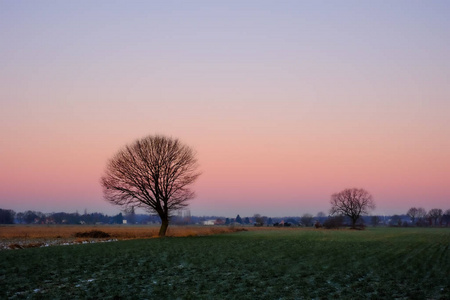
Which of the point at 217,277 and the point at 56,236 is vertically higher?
the point at 56,236

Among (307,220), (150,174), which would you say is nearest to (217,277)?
(150,174)

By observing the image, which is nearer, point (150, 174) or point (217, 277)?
point (217, 277)

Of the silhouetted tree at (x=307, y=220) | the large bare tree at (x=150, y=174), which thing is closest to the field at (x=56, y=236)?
the large bare tree at (x=150, y=174)

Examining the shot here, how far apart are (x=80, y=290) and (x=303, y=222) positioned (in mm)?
165407

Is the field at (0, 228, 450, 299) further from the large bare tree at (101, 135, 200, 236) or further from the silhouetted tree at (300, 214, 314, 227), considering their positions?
the silhouetted tree at (300, 214, 314, 227)

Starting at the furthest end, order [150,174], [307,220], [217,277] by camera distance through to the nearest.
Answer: [307,220], [150,174], [217,277]

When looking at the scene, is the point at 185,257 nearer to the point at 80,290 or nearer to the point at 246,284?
the point at 246,284

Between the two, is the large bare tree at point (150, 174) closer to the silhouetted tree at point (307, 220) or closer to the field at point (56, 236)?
the field at point (56, 236)

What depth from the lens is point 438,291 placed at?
1691cm

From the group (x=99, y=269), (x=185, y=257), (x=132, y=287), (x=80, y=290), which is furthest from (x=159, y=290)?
(x=185, y=257)

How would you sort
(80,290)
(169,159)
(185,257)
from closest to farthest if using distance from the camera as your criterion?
(80,290)
(185,257)
(169,159)

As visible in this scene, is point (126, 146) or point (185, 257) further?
point (126, 146)

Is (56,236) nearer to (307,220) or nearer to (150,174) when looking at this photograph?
(150,174)

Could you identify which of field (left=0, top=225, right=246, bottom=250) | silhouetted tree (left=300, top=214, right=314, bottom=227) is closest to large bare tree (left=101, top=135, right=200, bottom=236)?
field (left=0, top=225, right=246, bottom=250)
